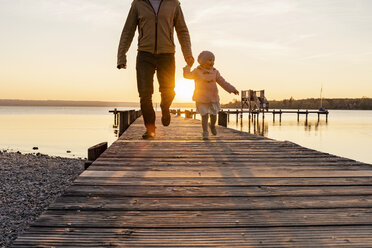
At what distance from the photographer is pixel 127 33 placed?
5.61 metres

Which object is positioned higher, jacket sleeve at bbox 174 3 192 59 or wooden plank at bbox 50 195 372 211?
jacket sleeve at bbox 174 3 192 59

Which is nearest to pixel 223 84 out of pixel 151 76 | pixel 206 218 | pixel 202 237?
pixel 151 76

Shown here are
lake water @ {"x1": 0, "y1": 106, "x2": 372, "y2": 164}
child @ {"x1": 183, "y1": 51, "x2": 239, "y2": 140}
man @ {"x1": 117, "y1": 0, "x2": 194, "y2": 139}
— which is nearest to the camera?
man @ {"x1": 117, "y1": 0, "x2": 194, "y2": 139}

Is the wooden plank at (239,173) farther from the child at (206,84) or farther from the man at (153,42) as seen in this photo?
the child at (206,84)

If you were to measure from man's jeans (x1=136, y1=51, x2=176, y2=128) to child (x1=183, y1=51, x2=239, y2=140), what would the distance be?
45 cm

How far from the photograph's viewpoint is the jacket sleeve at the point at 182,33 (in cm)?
580

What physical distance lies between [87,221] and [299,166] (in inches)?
101

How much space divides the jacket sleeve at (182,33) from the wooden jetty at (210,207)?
8.88 feet

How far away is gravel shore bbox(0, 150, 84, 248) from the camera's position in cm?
596

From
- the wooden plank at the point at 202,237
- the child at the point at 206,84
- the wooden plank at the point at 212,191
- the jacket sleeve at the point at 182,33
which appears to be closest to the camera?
the wooden plank at the point at 202,237

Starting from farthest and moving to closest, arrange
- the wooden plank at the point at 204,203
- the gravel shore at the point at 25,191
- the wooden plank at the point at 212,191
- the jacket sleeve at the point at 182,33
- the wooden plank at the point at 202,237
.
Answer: the gravel shore at the point at 25,191
the jacket sleeve at the point at 182,33
the wooden plank at the point at 212,191
the wooden plank at the point at 204,203
the wooden plank at the point at 202,237

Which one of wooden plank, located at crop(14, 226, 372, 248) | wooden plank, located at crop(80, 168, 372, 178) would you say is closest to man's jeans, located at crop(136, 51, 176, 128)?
wooden plank, located at crop(80, 168, 372, 178)

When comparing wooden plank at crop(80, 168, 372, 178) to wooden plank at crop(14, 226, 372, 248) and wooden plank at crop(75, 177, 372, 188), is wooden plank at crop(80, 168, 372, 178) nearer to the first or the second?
wooden plank at crop(75, 177, 372, 188)

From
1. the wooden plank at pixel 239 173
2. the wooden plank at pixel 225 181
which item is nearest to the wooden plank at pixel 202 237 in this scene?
the wooden plank at pixel 225 181
